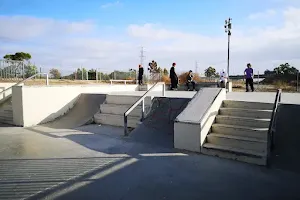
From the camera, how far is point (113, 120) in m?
10.3

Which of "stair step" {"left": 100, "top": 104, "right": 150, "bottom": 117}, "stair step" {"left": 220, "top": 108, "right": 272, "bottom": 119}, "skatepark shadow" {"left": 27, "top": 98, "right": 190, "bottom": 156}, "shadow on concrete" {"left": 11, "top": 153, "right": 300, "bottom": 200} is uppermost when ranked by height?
"stair step" {"left": 220, "top": 108, "right": 272, "bottom": 119}

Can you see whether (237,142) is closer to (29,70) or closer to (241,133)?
(241,133)

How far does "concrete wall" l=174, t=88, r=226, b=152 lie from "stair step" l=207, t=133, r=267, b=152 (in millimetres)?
262

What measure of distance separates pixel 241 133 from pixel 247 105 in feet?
3.90

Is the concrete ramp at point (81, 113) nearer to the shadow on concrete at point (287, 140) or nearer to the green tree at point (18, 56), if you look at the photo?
the shadow on concrete at point (287, 140)

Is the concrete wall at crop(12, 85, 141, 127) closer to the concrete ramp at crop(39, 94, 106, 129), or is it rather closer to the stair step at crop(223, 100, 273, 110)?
the concrete ramp at crop(39, 94, 106, 129)

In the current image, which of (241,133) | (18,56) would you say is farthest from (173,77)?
(18,56)

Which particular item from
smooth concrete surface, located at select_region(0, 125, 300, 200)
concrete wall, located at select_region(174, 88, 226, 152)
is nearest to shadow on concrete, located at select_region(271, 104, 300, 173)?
smooth concrete surface, located at select_region(0, 125, 300, 200)

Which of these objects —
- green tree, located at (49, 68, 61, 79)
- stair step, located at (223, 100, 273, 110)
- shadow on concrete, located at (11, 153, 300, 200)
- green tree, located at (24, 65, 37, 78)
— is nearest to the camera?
shadow on concrete, located at (11, 153, 300, 200)

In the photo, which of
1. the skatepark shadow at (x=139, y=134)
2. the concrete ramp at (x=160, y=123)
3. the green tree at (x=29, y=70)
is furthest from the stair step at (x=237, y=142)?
the green tree at (x=29, y=70)

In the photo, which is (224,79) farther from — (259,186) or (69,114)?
(259,186)

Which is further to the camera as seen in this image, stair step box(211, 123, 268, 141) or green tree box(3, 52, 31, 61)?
green tree box(3, 52, 31, 61)

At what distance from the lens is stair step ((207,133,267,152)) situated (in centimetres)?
571

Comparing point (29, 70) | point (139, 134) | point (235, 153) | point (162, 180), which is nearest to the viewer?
point (162, 180)
